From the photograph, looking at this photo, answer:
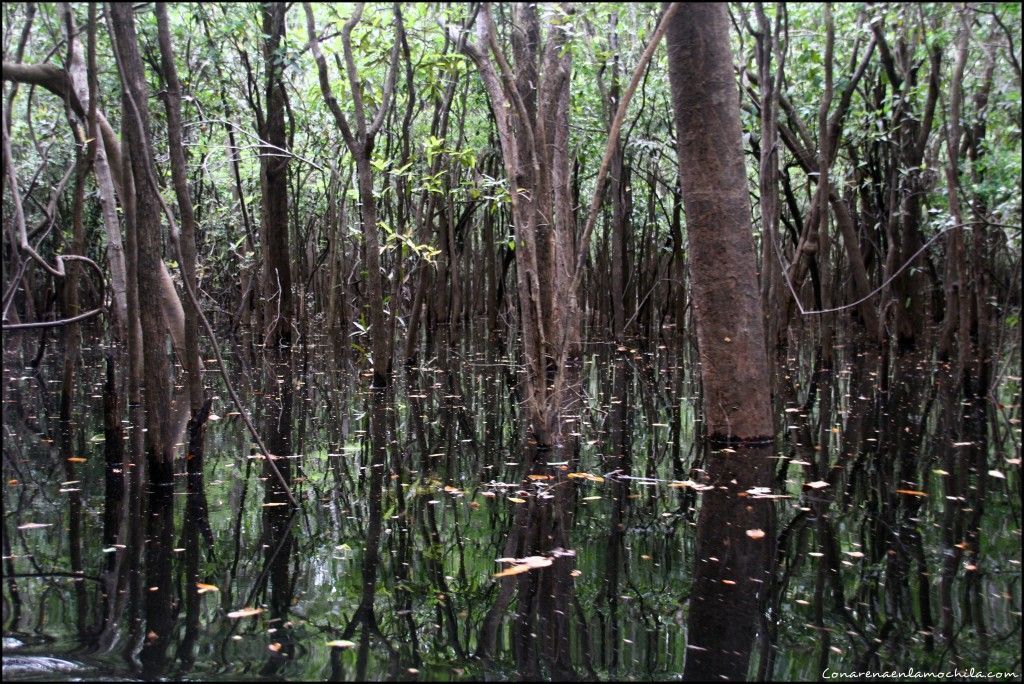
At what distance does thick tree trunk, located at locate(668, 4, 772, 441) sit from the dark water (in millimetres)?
357

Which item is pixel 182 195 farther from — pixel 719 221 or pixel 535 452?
pixel 719 221

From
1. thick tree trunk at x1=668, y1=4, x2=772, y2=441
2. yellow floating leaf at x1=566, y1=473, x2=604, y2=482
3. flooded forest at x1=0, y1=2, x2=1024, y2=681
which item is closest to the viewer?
flooded forest at x1=0, y1=2, x2=1024, y2=681

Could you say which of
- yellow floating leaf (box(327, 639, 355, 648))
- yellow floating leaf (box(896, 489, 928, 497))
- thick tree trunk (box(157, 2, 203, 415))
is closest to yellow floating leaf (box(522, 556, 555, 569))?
yellow floating leaf (box(327, 639, 355, 648))

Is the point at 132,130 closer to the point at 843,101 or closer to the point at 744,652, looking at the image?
the point at 744,652

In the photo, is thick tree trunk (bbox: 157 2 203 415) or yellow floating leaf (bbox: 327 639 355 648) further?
thick tree trunk (bbox: 157 2 203 415)

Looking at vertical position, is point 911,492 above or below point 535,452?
below

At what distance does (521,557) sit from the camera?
356 centimetres

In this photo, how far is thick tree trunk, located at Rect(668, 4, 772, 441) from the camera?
5.38m

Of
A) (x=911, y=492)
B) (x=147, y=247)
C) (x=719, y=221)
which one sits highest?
(x=719, y=221)

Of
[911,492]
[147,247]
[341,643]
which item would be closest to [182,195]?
[147,247]

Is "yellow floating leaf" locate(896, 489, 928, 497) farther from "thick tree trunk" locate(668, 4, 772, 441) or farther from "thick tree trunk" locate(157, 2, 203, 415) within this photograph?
"thick tree trunk" locate(157, 2, 203, 415)

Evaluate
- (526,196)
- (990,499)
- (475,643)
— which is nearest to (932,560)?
(990,499)

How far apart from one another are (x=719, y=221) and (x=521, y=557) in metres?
2.72

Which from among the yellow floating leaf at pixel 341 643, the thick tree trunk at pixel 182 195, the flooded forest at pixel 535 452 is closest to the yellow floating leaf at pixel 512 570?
the flooded forest at pixel 535 452
